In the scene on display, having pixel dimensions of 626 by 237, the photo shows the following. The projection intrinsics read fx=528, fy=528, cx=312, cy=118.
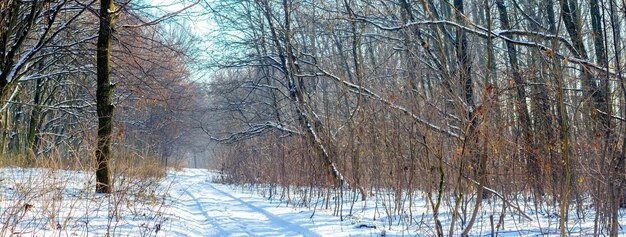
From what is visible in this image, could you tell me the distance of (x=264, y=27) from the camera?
44.5 ft

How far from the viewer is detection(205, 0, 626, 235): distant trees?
4.91 meters

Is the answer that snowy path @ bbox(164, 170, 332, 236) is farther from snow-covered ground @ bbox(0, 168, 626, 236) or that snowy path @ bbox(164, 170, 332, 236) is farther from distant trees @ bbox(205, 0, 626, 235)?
distant trees @ bbox(205, 0, 626, 235)

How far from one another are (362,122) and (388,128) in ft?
3.38

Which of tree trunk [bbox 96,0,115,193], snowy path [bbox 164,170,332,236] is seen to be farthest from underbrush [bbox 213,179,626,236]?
tree trunk [bbox 96,0,115,193]

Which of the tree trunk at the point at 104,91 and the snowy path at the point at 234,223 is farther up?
the tree trunk at the point at 104,91

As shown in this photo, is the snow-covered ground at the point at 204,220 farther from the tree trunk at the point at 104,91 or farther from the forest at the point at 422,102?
the tree trunk at the point at 104,91

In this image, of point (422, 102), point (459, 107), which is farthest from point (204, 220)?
point (459, 107)

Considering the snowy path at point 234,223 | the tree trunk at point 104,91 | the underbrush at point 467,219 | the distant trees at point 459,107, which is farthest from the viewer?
the tree trunk at point 104,91

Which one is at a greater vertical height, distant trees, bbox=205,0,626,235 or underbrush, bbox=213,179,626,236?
distant trees, bbox=205,0,626,235

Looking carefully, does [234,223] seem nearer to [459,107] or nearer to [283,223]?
[283,223]

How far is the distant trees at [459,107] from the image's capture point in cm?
491

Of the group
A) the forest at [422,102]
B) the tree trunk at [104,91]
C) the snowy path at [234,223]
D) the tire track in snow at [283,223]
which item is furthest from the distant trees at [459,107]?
the tree trunk at [104,91]

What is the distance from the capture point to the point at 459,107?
474 centimetres

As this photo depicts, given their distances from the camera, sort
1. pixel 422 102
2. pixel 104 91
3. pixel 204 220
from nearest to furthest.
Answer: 1. pixel 422 102
2. pixel 204 220
3. pixel 104 91
